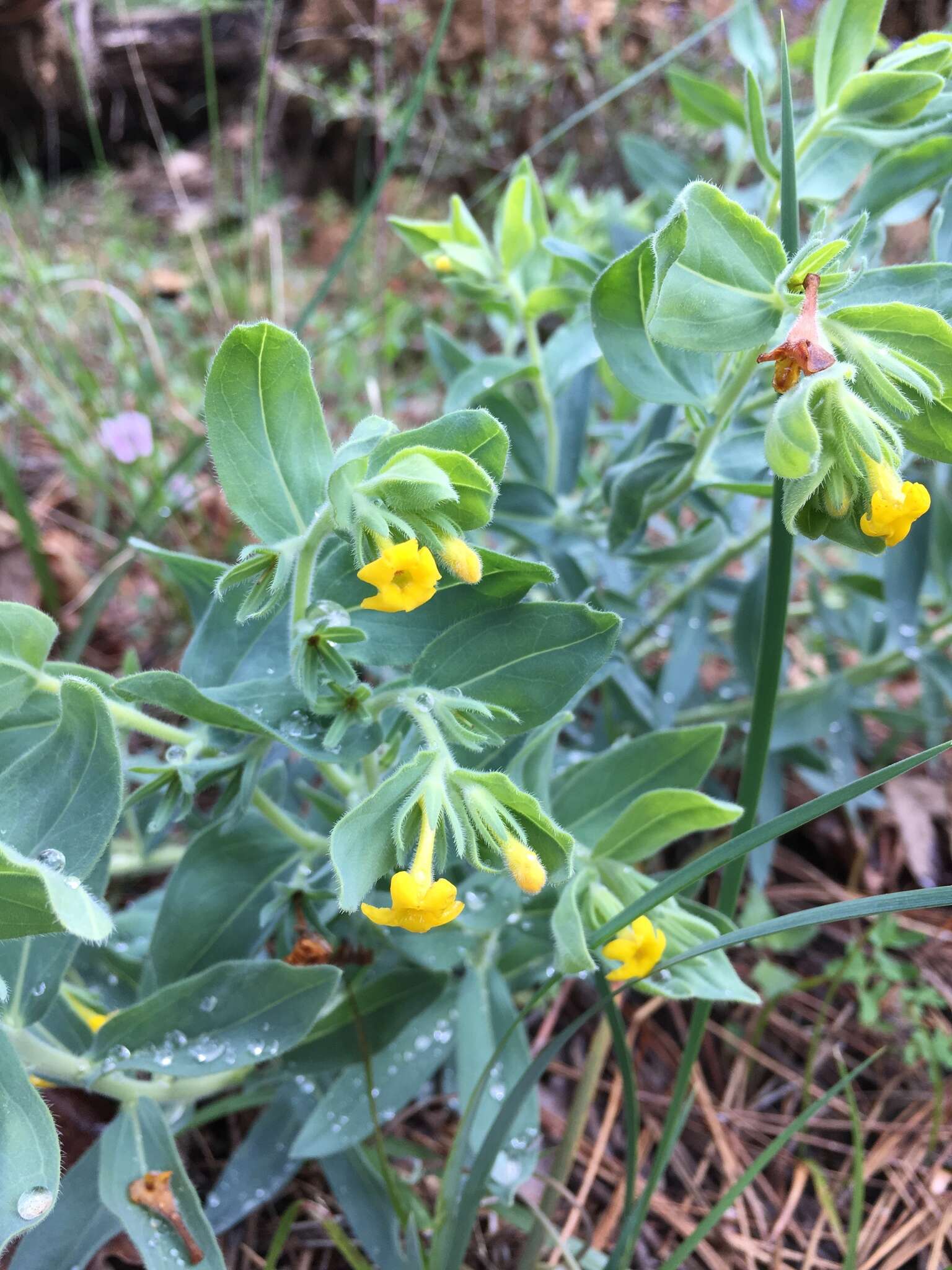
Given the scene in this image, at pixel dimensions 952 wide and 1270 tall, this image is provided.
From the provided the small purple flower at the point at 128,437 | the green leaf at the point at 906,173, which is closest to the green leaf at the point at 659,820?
the green leaf at the point at 906,173

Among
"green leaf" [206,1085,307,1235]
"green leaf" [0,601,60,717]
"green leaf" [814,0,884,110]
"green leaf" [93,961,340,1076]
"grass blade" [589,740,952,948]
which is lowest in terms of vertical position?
"green leaf" [206,1085,307,1235]

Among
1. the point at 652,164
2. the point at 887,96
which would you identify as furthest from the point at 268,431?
the point at 652,164

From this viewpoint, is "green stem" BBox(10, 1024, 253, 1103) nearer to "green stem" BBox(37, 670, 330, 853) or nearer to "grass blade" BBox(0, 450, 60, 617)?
"green stem" BBox(37, 670, 330, 853)

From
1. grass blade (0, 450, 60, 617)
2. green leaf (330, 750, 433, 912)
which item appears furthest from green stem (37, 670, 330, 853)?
grass blade (0, 450, 60, 617)

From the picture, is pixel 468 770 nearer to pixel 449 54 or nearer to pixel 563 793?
pixel 563 793

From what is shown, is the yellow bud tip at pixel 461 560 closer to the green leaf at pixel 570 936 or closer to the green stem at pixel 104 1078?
the green leaf at pixel 570 936

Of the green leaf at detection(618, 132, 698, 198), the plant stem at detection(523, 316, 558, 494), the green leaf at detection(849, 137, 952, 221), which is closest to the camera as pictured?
the green leaf at detection(849, 137, 952, 221)
